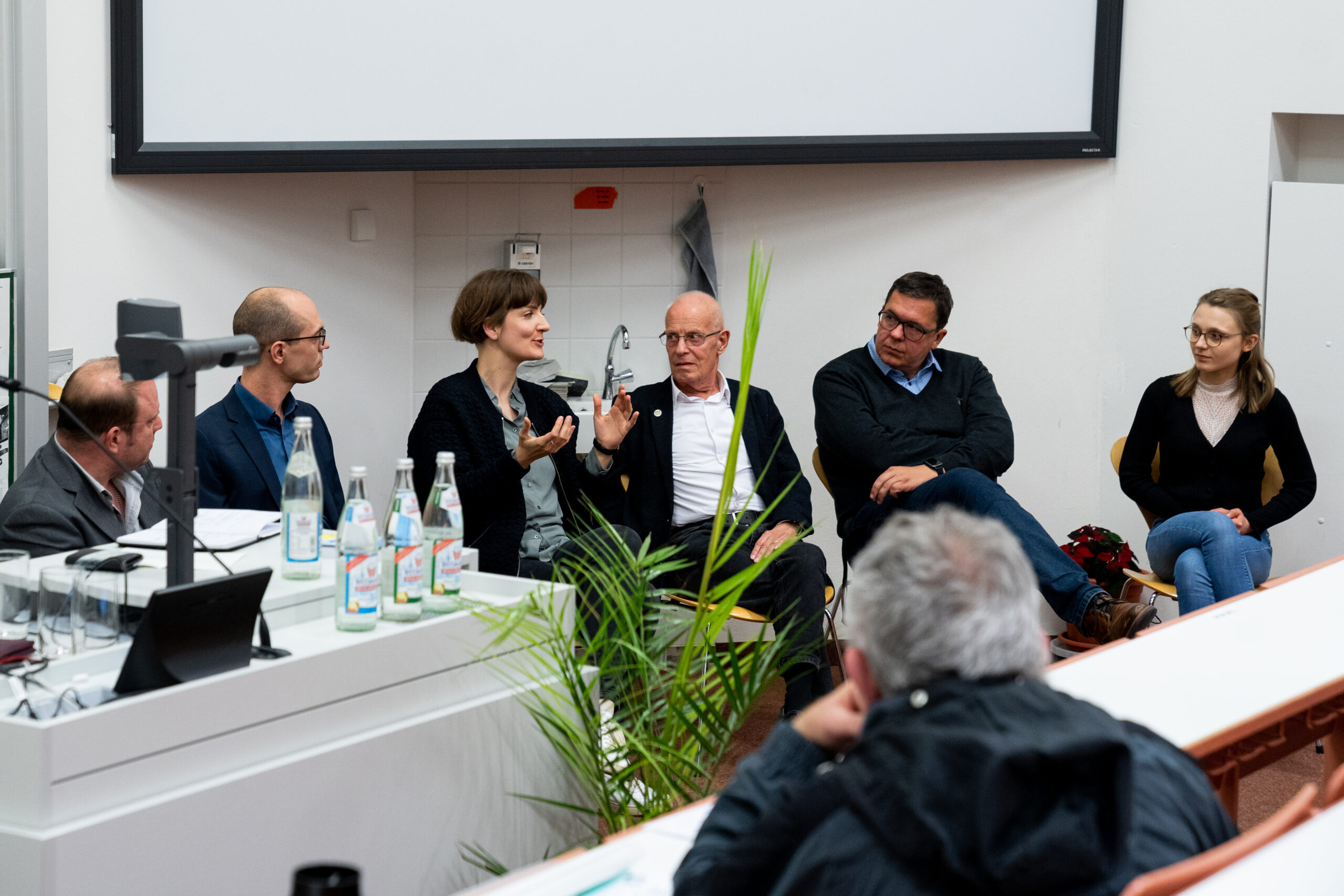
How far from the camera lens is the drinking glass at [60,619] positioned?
70.9 inches

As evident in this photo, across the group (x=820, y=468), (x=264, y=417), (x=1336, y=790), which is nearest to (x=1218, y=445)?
(x=820, y=468)

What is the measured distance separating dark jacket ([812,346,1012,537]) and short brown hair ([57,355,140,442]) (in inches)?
75.7

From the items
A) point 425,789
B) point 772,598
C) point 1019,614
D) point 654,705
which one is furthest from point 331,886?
point 772,598

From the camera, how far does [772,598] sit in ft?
11.2

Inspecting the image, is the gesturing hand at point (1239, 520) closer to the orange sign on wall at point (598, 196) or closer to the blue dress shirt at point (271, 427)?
the orange sign on wall at point (598, 196)

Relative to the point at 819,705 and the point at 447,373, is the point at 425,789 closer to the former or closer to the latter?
the point at 819,705

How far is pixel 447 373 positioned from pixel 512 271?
1.33 meters

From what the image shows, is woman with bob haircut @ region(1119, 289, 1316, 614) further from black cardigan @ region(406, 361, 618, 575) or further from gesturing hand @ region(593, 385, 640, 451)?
black cardigan @ region(406, 361, 618, 575)

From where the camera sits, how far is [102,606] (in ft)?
6.11

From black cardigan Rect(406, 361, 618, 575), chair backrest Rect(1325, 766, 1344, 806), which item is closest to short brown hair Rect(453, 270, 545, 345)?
black cardigan Rect(406, 361, 618, 575)

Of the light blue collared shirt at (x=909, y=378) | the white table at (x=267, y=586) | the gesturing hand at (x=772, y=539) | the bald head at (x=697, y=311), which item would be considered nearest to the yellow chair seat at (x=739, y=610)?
the gesturing hand at (x=772, y=539)

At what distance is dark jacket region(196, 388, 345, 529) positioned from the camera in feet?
9.69

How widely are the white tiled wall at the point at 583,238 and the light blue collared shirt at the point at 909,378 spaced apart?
3.25ft

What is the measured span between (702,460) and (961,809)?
2.76m
